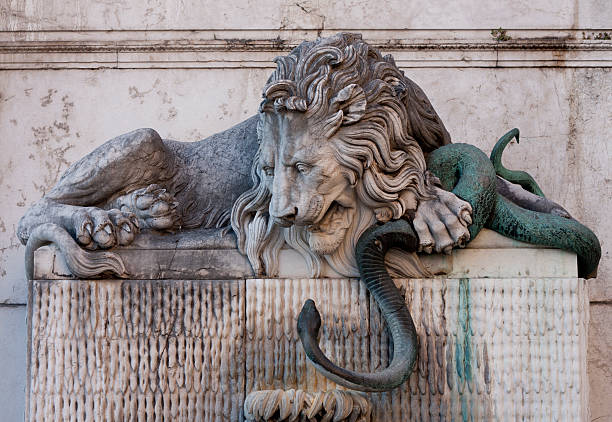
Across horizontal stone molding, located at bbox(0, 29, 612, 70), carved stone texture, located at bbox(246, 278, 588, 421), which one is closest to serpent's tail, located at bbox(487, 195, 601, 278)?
carved stone texture, located at bbox(246, 278, 588, 421)

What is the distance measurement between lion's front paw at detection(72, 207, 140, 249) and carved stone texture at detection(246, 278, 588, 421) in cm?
53

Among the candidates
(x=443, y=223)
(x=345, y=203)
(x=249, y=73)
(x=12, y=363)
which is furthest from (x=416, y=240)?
(x=12, y=363)

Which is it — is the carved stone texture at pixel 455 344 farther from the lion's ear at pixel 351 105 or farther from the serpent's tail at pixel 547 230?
the lion's ear at pixel 351 105

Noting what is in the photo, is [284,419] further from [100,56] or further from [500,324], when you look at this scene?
[100,56]

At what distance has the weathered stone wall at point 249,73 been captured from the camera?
6.11 meters

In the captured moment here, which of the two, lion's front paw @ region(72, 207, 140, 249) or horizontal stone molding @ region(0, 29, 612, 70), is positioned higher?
horizontal stone molding @ region(0, 29, 612, 70)

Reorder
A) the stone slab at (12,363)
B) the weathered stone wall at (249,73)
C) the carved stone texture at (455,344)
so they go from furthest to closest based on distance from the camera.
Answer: the weathered stone wall at (249,73), the stone slab at (12,363), the carved stone texture at (455,344)

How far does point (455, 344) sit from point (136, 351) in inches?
44.8

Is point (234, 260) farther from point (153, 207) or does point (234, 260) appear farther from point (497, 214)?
point (497, 214)

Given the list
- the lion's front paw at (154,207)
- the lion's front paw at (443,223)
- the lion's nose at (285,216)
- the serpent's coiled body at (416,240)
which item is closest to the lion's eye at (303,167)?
the lion's nose at (285,216)

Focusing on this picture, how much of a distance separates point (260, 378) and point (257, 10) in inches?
91.7

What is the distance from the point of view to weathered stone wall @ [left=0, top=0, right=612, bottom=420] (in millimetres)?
6109

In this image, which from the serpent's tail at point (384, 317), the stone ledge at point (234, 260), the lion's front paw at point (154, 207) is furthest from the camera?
the lion's front paw at point (154, 207)

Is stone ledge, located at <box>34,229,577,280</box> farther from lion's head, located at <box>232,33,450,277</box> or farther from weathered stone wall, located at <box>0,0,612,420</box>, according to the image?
weathered stone wall, located at <box>0,0,612,420</box>
